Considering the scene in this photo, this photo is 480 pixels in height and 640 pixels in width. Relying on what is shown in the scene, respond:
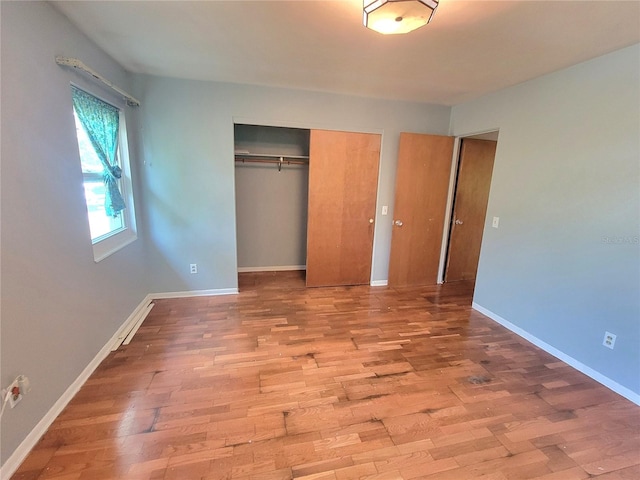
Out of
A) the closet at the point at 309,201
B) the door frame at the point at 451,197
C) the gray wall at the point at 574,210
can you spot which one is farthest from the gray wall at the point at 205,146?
the gray wall at the point at 574,210

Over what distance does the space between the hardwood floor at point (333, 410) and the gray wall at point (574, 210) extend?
346 millimetres

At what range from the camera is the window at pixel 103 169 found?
2.12m

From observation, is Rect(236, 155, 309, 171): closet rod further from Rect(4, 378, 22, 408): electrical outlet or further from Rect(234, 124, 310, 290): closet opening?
Rect(4, 378, 22, 408): electrical outlet

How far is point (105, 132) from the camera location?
242 centimetres

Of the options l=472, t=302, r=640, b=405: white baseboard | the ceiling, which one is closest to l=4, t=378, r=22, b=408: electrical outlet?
the ceiling

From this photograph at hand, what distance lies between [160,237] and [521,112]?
3892 mm

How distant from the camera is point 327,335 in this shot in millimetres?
2627

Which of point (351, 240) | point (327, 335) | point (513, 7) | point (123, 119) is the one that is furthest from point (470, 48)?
point (123, 119)

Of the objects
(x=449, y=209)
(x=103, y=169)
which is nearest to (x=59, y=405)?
A: (x=103, y=169)

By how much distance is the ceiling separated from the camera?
1.60 metres

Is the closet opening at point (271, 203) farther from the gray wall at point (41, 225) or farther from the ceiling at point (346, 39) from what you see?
the gray wall at point (41, 225)

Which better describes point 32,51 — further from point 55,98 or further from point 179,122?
point 179,122

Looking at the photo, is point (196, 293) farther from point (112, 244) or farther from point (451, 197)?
point (451, 197)

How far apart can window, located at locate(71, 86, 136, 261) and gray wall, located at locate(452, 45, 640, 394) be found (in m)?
3.66
